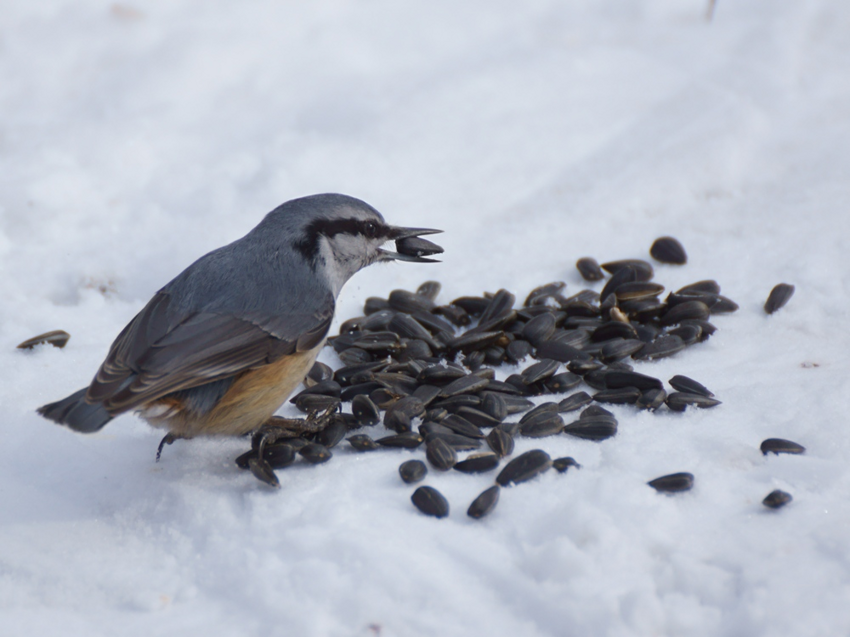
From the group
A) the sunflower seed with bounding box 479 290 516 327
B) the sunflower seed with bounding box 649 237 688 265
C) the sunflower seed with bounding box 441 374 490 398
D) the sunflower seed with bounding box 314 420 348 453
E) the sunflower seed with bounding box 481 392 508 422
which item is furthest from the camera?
the sunflower seed with bounding box 649 237 688 265

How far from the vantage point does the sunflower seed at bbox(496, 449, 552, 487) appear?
2.61 m

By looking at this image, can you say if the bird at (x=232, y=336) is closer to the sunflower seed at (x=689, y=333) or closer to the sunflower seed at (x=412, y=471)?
the sunflower seed at (x=412, y=471)

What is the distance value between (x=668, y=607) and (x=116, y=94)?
4687 millimetres

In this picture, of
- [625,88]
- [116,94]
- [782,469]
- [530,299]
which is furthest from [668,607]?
[116,94]

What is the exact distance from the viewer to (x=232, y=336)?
269cm

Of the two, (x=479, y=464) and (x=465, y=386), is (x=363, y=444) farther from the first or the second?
(x=465, y=386)

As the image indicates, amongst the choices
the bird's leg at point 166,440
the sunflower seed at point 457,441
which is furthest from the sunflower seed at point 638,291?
the bird's leg at point 166,440

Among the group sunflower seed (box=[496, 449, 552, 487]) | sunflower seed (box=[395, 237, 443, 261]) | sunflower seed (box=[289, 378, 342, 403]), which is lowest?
sunflower seed (box=[289, 378, 342, 403])

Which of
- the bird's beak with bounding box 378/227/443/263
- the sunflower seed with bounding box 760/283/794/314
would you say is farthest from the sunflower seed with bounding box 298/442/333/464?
the sunflower seed with bounding box 760/283/794/314

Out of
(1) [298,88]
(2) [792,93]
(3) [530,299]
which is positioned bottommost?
(3) [530,299]

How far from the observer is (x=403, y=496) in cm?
258

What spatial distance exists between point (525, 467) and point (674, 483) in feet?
1.57

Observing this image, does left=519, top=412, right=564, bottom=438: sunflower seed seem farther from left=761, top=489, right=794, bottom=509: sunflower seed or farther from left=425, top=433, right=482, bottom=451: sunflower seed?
left=761, top=489, right=794, bottom=509: sunflower seed

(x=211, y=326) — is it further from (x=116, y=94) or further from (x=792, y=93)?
(x=792, y=93)
